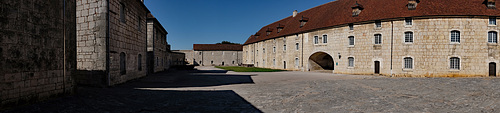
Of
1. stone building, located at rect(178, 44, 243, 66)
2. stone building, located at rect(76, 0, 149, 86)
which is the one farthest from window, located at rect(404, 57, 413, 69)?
stone building, located at rect(178, 44, 243, 66)

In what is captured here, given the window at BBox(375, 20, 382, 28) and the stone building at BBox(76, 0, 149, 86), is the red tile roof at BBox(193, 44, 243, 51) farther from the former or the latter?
the stone building at BBox(76, 0, 149, 86)

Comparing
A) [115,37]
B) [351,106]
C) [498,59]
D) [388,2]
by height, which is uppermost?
[388,2]

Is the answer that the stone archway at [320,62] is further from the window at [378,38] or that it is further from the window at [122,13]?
the window at [122,13]

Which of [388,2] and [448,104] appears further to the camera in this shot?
[388,2]

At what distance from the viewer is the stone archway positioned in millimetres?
24834

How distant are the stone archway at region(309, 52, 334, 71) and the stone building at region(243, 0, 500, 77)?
2.30m

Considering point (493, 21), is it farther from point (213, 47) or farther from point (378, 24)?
point (213, 47)

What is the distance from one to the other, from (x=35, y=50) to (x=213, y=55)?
156 feet

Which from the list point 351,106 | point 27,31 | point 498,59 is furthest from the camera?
point 498,59

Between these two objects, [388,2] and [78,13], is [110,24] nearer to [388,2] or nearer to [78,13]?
[78,13]

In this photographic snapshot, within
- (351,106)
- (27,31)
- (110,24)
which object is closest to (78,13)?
(110,24)

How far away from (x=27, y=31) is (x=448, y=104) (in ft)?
36.9

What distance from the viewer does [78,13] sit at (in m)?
9.17

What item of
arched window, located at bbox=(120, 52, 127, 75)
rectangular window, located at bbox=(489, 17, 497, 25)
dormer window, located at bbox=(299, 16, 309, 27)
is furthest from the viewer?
dormer window, located at bbox=(299, 16, 309, 27)
